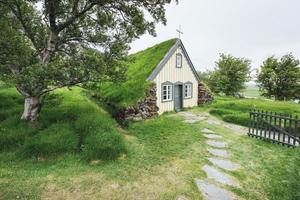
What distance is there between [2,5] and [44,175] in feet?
22.6

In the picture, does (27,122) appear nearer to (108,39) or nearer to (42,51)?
(42,51)

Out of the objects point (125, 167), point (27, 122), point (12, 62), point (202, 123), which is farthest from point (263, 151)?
point (12, 62)

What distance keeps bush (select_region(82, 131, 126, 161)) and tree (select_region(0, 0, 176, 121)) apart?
2565 millimetres

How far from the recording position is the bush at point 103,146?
6727mm

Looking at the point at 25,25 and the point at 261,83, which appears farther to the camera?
the point at 261,83

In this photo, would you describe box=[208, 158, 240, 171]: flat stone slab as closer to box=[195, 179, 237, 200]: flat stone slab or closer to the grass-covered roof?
Result: box=[195, 179, 237, 200]: flat stone slab

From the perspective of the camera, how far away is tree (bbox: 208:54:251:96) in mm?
25703

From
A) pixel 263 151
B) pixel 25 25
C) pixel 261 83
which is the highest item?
pixel 25 25

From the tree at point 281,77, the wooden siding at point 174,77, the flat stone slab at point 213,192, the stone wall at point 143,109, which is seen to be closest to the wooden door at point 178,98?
the wooden siding at point 174,77

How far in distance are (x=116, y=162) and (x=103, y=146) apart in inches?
32.8

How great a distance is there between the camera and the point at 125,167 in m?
6.16

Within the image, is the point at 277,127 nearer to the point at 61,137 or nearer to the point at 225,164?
the point at 225,164

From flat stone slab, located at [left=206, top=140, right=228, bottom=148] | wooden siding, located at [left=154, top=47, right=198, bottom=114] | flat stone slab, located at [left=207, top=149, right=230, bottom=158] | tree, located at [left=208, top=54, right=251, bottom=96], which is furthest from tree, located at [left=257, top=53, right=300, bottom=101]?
flat stone slab, located at [left=207, top=149, right=230, bottom=158]

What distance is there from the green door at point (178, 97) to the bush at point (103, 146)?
8.81 meters
